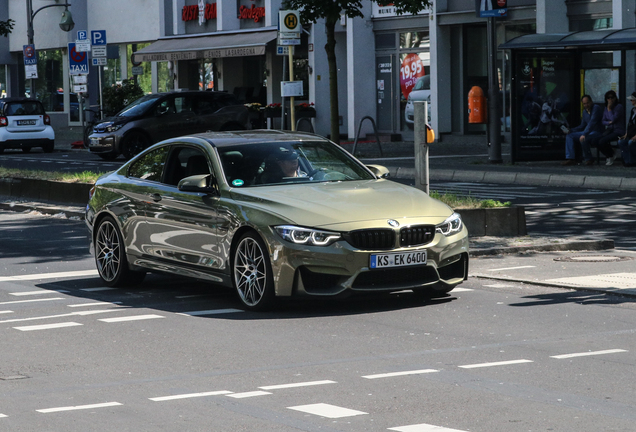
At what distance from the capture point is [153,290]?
1135 centimetres

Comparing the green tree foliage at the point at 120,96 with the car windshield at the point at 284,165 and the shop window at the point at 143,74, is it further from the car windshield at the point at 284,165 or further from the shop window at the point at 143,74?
the car windshield at the point at 284,165

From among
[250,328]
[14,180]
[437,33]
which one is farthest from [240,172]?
[437,33]

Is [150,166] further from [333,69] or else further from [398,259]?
[333,69]

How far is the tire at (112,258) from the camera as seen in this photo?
1145cm

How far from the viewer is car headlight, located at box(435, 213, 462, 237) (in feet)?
32.1

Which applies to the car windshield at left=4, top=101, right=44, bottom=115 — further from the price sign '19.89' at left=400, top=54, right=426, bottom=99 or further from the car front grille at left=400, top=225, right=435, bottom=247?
the car front grille at left=400, top=225, right=435, bottom=247

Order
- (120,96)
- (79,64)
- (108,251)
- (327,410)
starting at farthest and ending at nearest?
1. (120,96)
2. (79,64)
3. (108,251)
4. (327,410)

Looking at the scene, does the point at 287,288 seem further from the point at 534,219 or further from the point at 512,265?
the point at 534,219

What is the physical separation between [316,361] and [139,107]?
84.9 feet

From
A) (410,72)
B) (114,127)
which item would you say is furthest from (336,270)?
(410,72)

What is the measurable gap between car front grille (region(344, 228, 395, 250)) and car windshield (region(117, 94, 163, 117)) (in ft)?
78.1

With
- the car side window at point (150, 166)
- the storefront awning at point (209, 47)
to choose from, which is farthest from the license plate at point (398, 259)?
the storefront awning at point (209, 47)

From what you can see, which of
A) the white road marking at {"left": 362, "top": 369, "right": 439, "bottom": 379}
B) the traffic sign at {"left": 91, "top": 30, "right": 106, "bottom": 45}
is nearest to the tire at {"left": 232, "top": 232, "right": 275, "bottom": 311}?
the white road marking at {"left": 362, "top": 369, "right": 439, "bottom": 379}

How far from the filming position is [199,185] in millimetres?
10312
